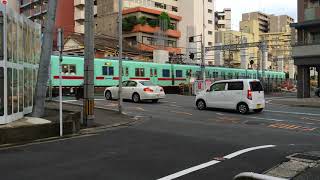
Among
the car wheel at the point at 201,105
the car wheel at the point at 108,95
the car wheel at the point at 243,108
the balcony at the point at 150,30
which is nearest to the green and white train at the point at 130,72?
the car wheel at the point at 108,95

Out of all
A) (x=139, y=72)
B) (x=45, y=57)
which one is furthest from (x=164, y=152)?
(x=139, y=72)

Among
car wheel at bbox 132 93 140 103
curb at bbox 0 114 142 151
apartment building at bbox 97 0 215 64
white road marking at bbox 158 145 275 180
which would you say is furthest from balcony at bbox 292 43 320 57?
apartment building at bbox 97 0 215 64

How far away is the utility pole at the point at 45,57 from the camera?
49.5 ft

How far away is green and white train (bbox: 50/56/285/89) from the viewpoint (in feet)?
107

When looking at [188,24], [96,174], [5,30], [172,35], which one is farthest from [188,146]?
[188,24]

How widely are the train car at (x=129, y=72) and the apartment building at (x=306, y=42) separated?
1251 cm

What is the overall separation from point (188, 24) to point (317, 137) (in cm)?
7699

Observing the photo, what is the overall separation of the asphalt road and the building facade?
2526 mm

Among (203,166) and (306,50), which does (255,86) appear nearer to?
(203,166)

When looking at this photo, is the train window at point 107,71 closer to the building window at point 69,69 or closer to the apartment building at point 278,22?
the building window at point 69,69

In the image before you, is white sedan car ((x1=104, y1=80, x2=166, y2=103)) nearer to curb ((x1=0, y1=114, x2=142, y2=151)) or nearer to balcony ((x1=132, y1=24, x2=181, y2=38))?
curb ((x1=0, y1=114, x2=142, y2=151))

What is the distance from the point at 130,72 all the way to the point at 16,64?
80.0 ft

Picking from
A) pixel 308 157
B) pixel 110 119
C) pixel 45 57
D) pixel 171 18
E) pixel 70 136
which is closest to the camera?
pixel 308 157

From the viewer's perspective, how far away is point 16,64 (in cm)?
1426
